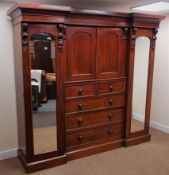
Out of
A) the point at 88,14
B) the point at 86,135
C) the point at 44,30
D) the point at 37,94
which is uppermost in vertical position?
the point at 88,14

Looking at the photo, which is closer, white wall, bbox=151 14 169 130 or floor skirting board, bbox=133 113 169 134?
floor skirting board, bbox=133 113 169 134

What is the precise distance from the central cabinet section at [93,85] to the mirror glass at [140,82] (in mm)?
220

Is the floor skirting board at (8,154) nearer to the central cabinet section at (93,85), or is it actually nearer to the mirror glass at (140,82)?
the central cabinet section at (93,85)

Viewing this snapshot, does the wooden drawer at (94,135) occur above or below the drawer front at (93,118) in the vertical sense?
below

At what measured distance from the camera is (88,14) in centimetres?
265

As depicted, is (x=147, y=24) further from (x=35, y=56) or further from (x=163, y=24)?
(x=35, y=56)

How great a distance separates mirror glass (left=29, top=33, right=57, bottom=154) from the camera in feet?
8.27

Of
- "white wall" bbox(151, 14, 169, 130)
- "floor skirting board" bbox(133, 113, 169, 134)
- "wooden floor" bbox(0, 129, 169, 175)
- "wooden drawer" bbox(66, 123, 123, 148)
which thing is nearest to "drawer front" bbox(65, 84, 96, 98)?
"wooden drawer" bbox(66, 123, 123, 148)

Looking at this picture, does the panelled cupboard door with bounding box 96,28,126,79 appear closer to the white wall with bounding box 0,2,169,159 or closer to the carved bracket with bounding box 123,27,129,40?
the carved bracket with bounding box 123,27,129,40

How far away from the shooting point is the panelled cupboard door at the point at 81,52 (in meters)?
2.69

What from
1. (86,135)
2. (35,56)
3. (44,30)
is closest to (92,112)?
(86,135)

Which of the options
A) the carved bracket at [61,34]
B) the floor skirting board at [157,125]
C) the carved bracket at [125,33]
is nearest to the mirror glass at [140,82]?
the floor skirting board at [157,125]

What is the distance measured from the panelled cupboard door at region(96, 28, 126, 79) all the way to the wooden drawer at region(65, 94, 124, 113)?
12.8 inches

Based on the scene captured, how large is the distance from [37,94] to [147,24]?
6.04 feet
